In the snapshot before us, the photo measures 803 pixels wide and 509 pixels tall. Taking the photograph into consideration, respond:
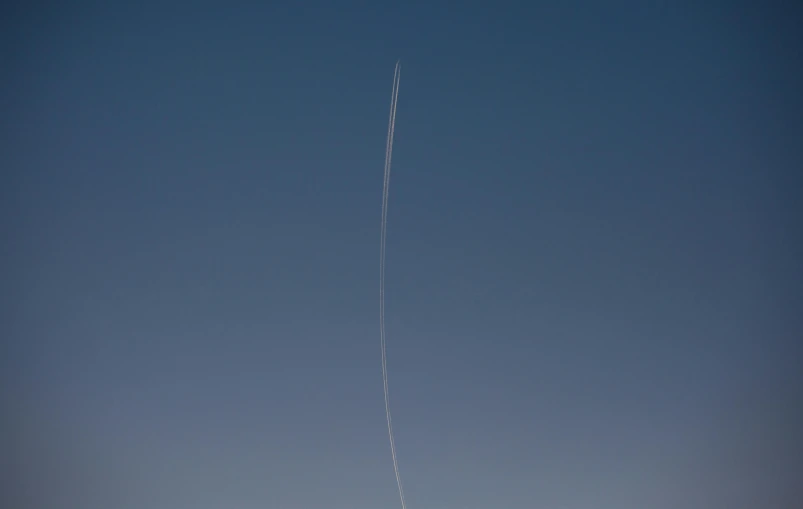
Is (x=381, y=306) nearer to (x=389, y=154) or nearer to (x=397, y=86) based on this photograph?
(x=389, y=154)

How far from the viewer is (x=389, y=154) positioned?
1286cm

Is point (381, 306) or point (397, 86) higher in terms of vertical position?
point (397, 86)

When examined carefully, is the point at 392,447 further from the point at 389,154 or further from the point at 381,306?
the point at 389,154

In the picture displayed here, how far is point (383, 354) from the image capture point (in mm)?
12734

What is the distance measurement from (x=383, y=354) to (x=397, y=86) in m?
7.22

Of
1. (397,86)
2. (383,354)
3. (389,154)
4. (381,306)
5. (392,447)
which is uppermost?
(397,86)

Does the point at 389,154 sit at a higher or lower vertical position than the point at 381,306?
higher

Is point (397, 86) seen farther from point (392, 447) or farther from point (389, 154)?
point (392, 447)

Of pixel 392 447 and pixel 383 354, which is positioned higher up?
pixel 383 354

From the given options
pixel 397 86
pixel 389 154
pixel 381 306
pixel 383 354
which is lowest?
pixel 383 354

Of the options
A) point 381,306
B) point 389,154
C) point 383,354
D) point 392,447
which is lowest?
point 392,447

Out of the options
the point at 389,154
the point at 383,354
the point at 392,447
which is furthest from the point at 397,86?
the point at 392,447

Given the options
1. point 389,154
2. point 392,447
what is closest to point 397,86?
point 389,154

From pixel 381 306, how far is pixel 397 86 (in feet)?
19.5
